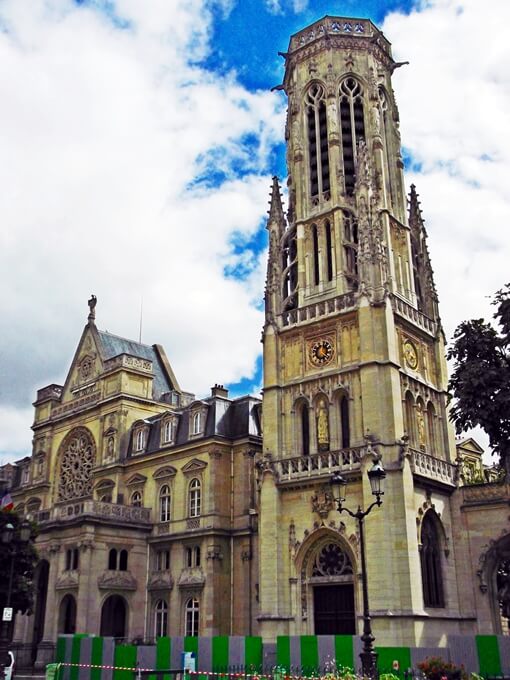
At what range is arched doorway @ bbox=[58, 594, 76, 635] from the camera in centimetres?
4234

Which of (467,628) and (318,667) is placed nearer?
(318,667)

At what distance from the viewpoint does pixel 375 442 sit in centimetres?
3375

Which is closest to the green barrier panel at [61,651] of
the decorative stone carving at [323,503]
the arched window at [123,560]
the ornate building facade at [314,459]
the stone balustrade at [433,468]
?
the ornate building facade at [314,459]

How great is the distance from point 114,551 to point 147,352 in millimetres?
19122

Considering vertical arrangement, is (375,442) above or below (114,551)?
above

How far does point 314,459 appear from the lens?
118ft

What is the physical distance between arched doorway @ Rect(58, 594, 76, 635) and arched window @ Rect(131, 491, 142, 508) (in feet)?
24.4

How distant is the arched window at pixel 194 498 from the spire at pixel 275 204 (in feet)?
52.7

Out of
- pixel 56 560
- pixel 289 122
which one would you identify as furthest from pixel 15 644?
pixel 289 122

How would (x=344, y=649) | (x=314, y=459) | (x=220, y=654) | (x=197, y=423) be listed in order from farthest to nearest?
(x=197, y=423)
(x=314, y=459)
(x=220, y=654)
(x=344, y=649)

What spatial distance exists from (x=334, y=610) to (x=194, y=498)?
1306 cm

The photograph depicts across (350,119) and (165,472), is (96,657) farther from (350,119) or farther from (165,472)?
(350,119)

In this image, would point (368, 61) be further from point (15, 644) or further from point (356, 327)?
point (15, 644)

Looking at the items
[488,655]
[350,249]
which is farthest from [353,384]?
[488,655]
